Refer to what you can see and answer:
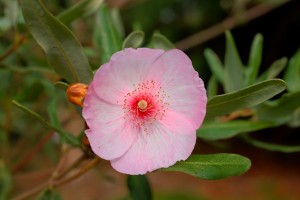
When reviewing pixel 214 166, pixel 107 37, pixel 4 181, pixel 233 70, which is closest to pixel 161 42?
pixel 107 37

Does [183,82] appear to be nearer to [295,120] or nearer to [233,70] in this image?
[233,70]

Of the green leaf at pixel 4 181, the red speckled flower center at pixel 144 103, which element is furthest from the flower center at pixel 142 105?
the green leaf at pixel 4 181

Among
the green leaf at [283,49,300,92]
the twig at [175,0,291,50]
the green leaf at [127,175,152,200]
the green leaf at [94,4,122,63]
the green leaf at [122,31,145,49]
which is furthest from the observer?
the twig at [175,0,291,50]

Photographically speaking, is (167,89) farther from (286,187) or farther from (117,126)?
(286,187)

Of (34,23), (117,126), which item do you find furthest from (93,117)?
(34,23)

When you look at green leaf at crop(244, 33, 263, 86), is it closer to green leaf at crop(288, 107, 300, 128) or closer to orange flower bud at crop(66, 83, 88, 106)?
green leaf at crop(288, 107, 300, 128)

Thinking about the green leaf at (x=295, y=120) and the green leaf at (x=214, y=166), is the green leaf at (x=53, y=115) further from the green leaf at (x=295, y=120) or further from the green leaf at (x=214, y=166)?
the green leaf at (x=295, y=120)

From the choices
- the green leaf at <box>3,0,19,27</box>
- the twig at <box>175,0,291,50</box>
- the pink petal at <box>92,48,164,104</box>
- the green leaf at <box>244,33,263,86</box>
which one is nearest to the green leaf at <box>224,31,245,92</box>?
the green leaf at <box>244,33,263,86</box>
